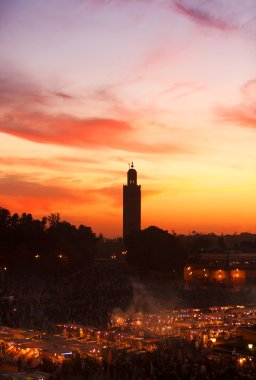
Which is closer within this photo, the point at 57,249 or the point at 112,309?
the point at 112,309

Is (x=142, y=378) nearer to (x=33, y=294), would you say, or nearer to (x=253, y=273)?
(x=33, y=294)

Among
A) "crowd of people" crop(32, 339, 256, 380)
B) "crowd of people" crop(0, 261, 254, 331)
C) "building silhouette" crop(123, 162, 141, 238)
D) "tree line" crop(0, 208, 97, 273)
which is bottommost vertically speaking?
"crowd of people" crop(32, 339, 256, 380)

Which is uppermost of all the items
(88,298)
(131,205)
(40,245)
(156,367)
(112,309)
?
(131,205)

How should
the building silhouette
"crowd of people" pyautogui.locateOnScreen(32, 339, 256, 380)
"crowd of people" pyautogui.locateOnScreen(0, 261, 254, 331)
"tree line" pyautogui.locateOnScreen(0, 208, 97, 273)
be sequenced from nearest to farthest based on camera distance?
1. "crowd of people" pyautogui.locateOnScreen(32, 339, 256, 380)
2. "crowd of people" pyautogui.locateOnScreen(0, 261, 254, 331)
3. "tree line" pyautogui.locateOnScreen(0, 208, 97, 273)
4. the building silhouette

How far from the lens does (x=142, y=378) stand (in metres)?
15.0

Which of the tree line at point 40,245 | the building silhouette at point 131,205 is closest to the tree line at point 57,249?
the tree line at point 40,245

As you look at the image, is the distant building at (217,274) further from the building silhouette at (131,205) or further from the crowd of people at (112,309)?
the building silhouette at (131,205)

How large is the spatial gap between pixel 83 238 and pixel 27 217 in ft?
17.8

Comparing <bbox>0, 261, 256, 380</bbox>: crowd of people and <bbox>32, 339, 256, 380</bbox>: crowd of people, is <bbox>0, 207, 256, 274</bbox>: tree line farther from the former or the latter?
<bbox>32, 339, 256, 380</bbox>: crowd of people

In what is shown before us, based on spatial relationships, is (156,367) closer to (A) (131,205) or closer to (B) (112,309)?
(B) (112,309)

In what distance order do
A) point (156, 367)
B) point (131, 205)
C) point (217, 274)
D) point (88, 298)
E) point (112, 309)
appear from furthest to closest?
point (131, 205) < point (217, 274) < point (88, 298) < point (112, 309) < point (156, 367)

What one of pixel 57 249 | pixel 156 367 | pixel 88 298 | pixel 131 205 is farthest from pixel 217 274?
pixel 156 367

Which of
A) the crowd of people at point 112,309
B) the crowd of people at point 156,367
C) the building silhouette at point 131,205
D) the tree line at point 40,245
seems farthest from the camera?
the building silhouette at point 131,205

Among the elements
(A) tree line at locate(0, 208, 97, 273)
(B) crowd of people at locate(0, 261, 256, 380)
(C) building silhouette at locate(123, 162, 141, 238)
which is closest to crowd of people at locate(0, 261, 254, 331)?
(B) crowd of people at locate(0, 261, 256, 380)
